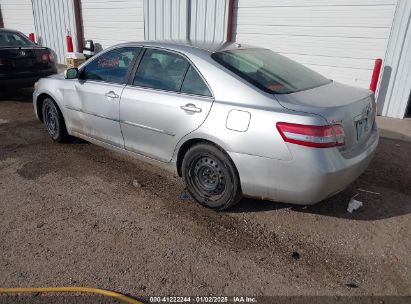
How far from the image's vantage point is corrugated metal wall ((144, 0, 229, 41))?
336 inches

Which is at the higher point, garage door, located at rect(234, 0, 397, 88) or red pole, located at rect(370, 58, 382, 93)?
garage door, located at rect(234, 0, 397, 88)

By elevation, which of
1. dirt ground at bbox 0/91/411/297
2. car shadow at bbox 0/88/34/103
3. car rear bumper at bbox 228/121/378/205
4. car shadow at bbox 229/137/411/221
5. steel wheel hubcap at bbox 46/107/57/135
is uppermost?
car rear bumper at bbox 228/121/378/205

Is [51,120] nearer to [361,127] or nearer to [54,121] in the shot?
[54,121]

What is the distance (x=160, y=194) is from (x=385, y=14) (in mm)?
5676

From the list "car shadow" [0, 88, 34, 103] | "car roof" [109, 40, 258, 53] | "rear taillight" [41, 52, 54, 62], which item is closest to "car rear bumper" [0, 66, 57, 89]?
"rear taillight" [41, 52, 54, 62]

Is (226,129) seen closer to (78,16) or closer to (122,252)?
(122,252)

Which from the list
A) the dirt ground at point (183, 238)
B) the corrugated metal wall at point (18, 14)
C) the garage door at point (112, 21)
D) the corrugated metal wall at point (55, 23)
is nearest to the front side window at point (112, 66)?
the dirt ground at point (183, 238)

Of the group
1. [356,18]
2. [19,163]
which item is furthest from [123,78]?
[356,18]

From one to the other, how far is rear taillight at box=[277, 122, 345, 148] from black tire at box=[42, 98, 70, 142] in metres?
3.42

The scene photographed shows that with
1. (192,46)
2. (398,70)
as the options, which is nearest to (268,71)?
(192,46)

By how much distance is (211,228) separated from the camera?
321 cm

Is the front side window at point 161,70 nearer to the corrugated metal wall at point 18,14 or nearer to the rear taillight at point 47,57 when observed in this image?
the rear taillight at point 47,57

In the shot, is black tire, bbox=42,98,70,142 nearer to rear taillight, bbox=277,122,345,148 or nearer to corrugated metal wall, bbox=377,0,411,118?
rear taillight, bbox=277,122,345,148

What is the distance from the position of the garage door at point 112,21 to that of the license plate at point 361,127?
8.67 m
